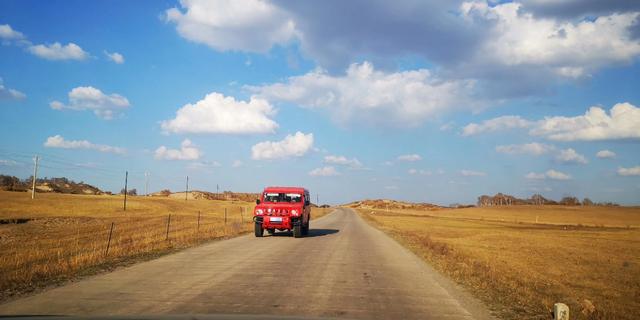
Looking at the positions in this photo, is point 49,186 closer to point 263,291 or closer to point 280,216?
point 280,216

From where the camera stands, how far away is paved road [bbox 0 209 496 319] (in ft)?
23.2

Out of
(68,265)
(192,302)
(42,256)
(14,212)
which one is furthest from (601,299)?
(14,212)

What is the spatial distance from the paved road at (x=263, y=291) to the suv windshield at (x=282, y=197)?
10.3m

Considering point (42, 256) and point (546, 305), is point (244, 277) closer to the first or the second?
point (546, 305)

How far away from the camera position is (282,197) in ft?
80.3

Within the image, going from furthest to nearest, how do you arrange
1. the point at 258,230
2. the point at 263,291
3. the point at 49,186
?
the point at 49,186 < the point at 258,230 < the point at 263,291

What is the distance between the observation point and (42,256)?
14680 millimetres

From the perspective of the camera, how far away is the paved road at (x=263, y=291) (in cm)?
708

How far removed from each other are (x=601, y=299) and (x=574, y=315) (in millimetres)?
3309

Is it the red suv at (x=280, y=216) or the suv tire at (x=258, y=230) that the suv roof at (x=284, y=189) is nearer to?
the red suv at (x=280, y=216)

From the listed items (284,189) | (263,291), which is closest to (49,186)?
(284,189)

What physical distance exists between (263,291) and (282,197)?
15.8 meters

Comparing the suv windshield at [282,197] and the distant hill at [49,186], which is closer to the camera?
the suv windshield at [282,197]

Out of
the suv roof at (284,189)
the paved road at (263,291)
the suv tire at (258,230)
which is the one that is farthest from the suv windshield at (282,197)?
the paved road at (263,291)
